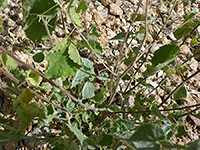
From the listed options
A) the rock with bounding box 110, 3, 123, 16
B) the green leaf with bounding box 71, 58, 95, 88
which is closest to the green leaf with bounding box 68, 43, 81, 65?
the green leaf with bounding box 71, 58, 95, 88

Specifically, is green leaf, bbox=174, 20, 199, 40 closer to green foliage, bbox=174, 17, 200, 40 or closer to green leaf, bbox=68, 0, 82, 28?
green foliage, bbox=174, 17, 200, 40

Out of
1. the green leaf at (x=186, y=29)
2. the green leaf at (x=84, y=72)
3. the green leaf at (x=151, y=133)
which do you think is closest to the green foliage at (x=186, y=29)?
the green leaf at (x=186, y=29)

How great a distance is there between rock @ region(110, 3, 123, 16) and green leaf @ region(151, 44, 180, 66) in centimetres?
87

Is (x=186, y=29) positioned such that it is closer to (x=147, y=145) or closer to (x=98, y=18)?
(x=147, y=145)

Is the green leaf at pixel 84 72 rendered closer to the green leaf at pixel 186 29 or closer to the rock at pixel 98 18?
the green leaf at pixel 186 29

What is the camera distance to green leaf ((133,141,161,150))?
460 mm

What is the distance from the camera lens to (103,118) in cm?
111

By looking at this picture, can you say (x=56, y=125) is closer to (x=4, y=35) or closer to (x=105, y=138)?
(x=105, y=138)

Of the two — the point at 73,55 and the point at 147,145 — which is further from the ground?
the point at 73,55

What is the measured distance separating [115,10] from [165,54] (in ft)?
2.95

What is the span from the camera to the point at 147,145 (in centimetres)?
46

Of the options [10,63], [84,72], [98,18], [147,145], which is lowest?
[147,145]

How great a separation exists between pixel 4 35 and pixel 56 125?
518mm

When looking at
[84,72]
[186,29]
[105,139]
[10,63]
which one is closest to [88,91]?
[84,72]
